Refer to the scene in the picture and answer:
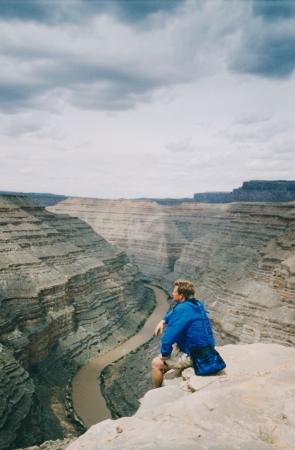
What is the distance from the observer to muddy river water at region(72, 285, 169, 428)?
1085 inches

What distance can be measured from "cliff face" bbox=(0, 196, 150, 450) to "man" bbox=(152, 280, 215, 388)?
15613 mm

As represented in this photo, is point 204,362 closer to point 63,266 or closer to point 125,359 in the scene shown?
point 125,359

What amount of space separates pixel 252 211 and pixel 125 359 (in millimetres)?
38935

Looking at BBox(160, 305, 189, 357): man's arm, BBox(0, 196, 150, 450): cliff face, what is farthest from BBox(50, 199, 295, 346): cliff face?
BBox(160, 305, 189, 357): man's arm

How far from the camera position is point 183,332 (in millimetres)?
9430

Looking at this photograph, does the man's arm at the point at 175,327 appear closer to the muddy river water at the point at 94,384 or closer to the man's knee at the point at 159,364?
the man's knee at the point at 159,364

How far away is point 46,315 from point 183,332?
28.8 meters

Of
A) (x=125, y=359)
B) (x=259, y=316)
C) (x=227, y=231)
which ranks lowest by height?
(x=125, y=359)

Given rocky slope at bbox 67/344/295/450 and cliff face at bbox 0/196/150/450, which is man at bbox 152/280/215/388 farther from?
cliff face at bbox 0/196/150/450

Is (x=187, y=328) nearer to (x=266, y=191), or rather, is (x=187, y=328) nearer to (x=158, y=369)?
(x=158, y=369)

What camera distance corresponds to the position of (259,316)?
2959cm

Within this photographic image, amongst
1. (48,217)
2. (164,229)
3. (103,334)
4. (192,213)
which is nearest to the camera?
(103,334)

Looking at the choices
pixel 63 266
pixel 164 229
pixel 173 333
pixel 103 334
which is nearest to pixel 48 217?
pixel 63 266

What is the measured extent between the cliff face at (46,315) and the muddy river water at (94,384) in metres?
1.07
